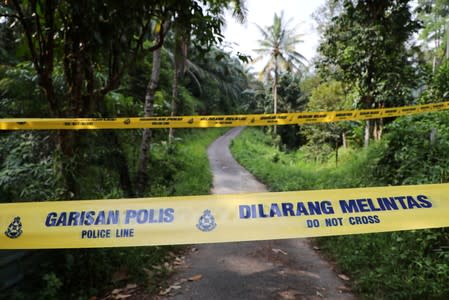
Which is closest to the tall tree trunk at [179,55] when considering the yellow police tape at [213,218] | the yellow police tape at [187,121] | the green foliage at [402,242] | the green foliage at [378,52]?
the yellow police tape at [187,121]

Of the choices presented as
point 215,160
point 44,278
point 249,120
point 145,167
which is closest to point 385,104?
point 249,120

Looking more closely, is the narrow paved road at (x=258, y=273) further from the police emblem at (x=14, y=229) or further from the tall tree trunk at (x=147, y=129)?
the tall tree trunk at (x=147, y=129)

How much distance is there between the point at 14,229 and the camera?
2.23 meters

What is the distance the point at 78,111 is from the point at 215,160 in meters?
13.4

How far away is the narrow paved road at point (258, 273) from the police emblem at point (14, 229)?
1.78m

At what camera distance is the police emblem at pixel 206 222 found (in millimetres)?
2301

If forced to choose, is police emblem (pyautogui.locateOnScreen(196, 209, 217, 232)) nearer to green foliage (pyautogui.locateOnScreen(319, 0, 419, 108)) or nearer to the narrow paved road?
the narrow paved road

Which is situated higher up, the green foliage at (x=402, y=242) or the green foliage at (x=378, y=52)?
the green foliage at (x=378, y=52)

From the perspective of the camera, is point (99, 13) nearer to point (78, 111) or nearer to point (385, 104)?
point (78, 111)

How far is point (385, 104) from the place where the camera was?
8438mm

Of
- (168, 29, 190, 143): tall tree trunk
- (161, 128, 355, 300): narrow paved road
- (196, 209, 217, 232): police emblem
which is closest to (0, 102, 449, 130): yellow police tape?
(168, 29, 190, 143): tall tree trunk

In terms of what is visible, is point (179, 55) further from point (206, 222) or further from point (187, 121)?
point (206, 222)

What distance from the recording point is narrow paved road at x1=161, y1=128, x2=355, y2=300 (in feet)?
11.4

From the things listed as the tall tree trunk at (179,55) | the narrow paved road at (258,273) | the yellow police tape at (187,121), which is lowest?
the narrow paved road at (258,273)
